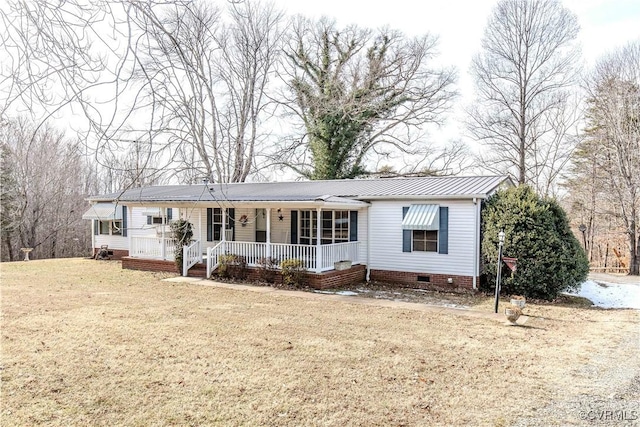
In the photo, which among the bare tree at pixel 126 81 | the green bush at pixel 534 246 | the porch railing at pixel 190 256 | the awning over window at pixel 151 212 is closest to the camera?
the bare tree at pixel 126 81

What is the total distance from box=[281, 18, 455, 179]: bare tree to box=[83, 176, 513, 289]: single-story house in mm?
8247

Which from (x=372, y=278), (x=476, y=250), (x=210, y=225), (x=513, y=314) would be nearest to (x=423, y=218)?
(x=476, y=250)

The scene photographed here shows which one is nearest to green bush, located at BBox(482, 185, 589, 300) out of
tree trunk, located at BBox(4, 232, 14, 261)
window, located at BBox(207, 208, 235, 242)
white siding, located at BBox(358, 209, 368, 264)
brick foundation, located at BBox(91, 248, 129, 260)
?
white siding, located at BBox(358, 209, 368, 264)

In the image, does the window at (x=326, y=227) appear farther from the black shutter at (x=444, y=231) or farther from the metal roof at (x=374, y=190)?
the black shutter at (x=444, y=231)

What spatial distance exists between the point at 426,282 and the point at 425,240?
1.30 metres

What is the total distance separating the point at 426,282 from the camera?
13.5 meters

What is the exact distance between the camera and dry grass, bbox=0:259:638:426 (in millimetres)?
4363

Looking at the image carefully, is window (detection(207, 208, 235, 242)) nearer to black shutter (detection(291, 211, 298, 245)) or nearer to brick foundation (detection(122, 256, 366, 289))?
brick foundation (detection(122, 256, 366, 289))

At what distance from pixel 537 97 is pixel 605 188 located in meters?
5.76

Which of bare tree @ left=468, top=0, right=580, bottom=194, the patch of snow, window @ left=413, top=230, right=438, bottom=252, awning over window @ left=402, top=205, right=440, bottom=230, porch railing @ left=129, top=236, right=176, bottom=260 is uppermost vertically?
bare tree @ left=468, top=0, right=580, bottom=194

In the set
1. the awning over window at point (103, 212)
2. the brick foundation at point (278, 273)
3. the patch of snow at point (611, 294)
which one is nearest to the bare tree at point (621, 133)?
the patch of snow at point (611, 294)

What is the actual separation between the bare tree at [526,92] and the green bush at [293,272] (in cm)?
1593

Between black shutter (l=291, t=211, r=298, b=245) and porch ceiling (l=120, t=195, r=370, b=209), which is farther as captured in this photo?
black shutter (l=291, t=211, r=298, b=245)

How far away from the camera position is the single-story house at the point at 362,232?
12898 millimetres
